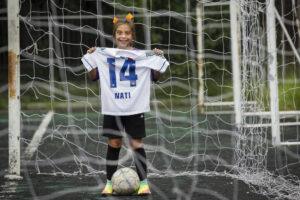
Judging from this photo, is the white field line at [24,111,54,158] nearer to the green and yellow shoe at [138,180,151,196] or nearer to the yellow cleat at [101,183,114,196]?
the yellow cleat at [101,183,114,196]

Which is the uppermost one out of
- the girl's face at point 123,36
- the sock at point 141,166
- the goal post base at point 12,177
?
the girl's face at point 123,36

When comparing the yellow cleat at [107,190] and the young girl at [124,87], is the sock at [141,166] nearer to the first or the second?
the young girl at [124,87]

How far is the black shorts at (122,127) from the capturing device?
3.75 metres

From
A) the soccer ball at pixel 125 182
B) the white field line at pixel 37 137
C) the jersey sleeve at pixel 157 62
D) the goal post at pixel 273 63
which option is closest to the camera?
the soccer ball at pixel 125 182

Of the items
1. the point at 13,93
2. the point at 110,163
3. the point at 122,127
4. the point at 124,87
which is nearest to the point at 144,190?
the point at 110,163

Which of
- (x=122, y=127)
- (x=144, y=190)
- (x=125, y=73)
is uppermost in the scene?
(x=125, y=73)

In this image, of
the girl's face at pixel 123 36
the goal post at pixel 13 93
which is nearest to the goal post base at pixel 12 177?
the goal post at pixel 13 93

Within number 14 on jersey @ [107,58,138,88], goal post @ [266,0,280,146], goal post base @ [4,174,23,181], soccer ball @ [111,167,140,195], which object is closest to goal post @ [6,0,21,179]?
goal post base @ [4,174,23,181]

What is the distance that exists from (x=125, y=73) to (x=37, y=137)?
10.5 feet

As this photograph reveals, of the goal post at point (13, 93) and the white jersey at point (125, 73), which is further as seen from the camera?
the goal post at point (13, 93)

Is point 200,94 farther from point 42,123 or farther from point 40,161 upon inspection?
point 40,161

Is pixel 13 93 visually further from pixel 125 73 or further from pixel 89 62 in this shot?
pixel 125 73

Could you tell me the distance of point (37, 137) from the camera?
22.0 ft

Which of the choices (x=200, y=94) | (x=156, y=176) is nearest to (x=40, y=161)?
(x=156, y=176)
